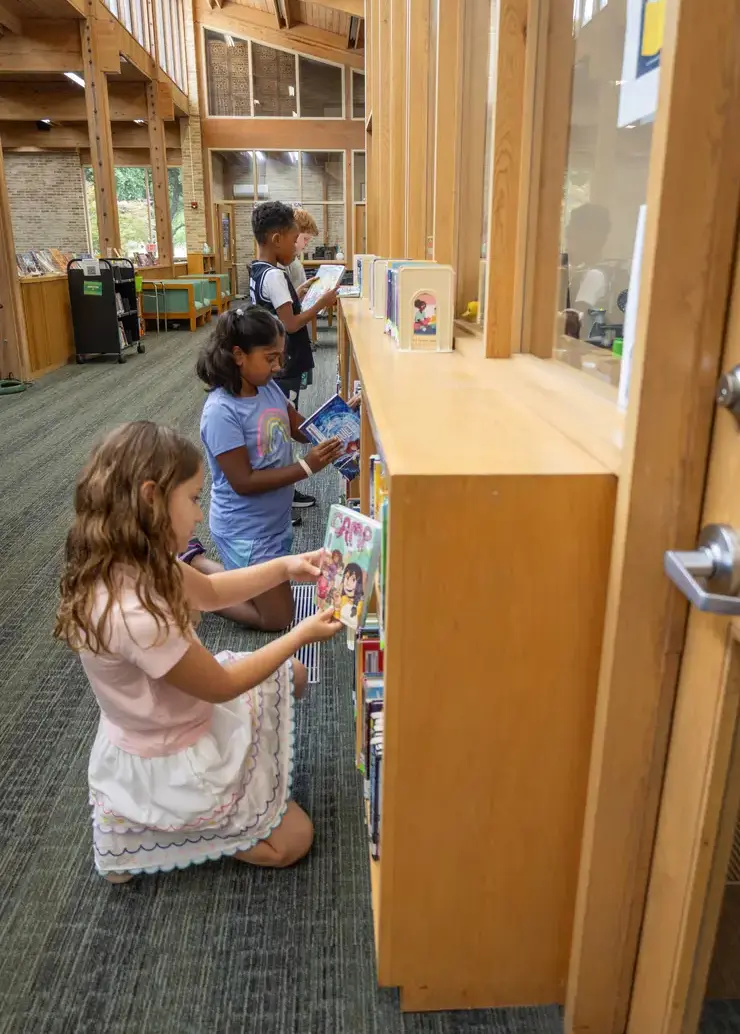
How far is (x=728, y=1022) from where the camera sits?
1.15m

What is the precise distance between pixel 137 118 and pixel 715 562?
49.0 ft

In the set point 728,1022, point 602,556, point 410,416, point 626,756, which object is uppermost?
point 410,416

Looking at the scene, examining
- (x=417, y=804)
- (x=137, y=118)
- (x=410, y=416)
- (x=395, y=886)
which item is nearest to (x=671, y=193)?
(x=410, y=416)

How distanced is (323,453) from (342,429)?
11 centimetres

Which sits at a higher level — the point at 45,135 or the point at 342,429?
the point at 45,135

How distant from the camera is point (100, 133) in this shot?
965 cm

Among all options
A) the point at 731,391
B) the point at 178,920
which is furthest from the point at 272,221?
the point at 731,391

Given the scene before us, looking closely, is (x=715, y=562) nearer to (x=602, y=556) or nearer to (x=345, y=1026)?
(x=602, y=556)

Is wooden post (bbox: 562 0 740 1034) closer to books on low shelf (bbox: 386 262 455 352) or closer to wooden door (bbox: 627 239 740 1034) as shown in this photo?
wooden door (bbox: 627 239 740 1034)

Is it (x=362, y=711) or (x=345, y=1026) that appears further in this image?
(x=362, y=711)

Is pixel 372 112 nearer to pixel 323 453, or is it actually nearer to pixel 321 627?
pixel 323 453

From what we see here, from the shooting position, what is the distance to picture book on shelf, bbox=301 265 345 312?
3.86 meters

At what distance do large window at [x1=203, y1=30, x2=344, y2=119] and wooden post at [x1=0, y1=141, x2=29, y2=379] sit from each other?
11.1 m

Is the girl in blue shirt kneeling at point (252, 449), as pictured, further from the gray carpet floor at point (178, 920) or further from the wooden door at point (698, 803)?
the wooden door at point (698, 803)
